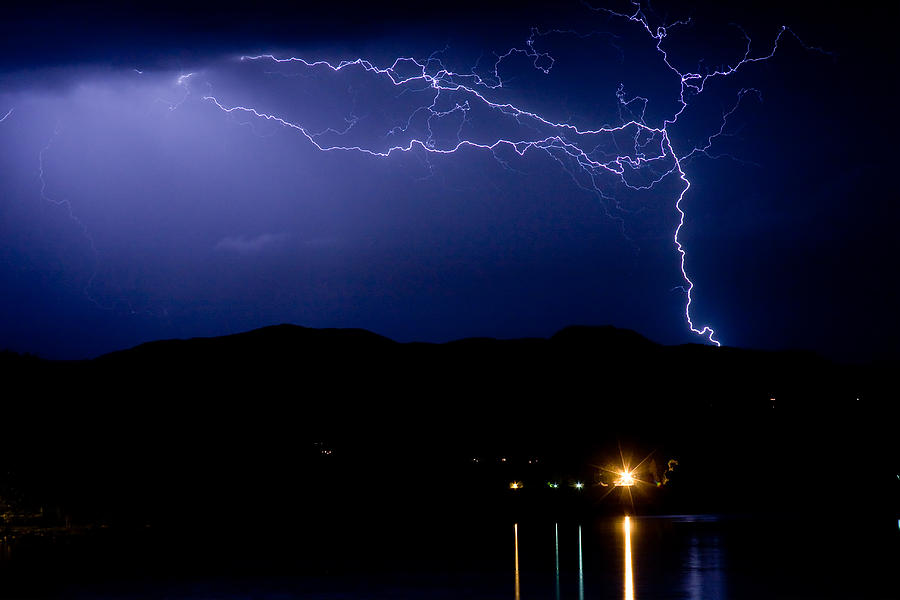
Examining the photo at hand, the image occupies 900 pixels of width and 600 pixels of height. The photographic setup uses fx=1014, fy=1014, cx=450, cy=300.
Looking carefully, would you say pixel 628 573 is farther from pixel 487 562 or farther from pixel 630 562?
pixel 487 562

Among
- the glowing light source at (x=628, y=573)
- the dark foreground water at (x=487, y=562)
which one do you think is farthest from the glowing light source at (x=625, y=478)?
the glowing light source at (x=628, y=573)

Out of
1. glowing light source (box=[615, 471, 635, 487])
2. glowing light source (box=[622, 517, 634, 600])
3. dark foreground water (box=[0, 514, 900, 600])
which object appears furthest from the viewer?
Answer: glowing light source (box=[615, 471, 635, 487])

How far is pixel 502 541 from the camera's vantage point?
772 inches

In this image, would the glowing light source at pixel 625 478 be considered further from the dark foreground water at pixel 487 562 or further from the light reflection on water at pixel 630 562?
the light reflection on water at pixel 630 562

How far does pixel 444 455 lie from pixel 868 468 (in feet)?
54.2

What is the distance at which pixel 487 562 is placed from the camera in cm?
1535

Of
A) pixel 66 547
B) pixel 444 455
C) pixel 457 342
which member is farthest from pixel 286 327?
pixel 66 547

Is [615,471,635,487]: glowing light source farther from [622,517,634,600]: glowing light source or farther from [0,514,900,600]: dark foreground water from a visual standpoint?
[622,517,634,600]: glowing light source

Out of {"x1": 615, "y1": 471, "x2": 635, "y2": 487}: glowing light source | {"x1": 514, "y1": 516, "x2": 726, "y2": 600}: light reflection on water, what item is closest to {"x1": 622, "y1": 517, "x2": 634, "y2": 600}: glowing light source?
{"x1": 514, "y1": 516, "x2": 726, "y2": 600}: light reflection on water

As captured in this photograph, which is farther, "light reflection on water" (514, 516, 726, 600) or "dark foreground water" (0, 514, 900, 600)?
"dark foreground water" (0, 514, 900, 600)

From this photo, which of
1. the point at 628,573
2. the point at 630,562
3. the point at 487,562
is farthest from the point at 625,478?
the point at 628,573

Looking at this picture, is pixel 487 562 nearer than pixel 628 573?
No

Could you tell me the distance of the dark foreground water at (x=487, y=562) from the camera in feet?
39.0

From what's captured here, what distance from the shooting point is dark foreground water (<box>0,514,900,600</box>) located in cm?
1190
